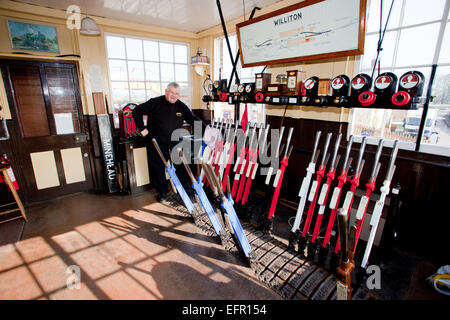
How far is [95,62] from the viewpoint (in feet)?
11.8

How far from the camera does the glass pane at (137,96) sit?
4059 millimetres

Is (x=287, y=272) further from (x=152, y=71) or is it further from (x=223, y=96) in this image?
(x=152, y=71)

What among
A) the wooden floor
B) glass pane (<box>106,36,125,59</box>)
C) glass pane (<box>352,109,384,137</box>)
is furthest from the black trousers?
glass pane (<box>352,109,384,137</box>)

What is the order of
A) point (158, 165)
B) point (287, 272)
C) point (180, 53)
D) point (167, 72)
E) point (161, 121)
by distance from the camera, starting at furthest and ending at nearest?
point (180, 53) → point (167, 72) → point (158, 165) → point (161, 121) → point (287, 272)

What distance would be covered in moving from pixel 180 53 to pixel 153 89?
0.89 meters

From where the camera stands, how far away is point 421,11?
206 centimetres

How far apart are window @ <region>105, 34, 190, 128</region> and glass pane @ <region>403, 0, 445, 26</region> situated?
11.3 feet

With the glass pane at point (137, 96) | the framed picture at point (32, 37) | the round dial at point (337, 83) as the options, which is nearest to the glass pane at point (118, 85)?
the glass pane at point (137, 96)

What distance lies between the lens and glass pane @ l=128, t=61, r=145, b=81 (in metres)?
3.96

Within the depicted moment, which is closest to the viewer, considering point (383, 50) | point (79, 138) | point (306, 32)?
point (383, 50)
